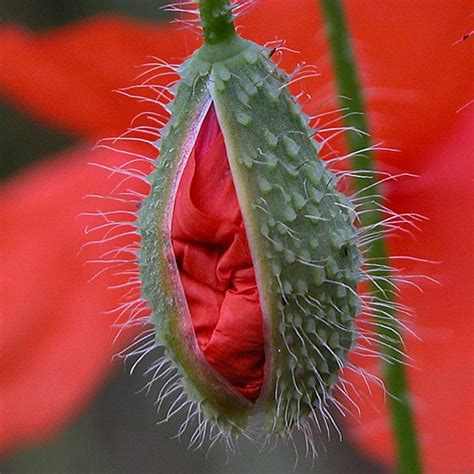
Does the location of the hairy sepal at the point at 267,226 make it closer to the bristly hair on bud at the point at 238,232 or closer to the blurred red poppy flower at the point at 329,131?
the bristly hair on bud at the point at 238,232

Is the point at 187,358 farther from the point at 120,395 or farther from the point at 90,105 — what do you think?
the point at 120,395

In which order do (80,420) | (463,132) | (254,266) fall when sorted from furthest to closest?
(80,420) → (463,132) → (254,266)

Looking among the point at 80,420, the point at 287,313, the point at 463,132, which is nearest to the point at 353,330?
the point at 287,313

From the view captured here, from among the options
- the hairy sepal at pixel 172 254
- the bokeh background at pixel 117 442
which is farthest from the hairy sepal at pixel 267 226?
the bokeh background at pixel 117 442

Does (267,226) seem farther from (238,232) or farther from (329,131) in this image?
(329,131)

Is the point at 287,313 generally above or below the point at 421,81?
below

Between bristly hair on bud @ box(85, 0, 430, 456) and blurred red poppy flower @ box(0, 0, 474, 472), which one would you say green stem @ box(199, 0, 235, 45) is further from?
blurred red poppy flower @ box(0, 0, 474, 472)
